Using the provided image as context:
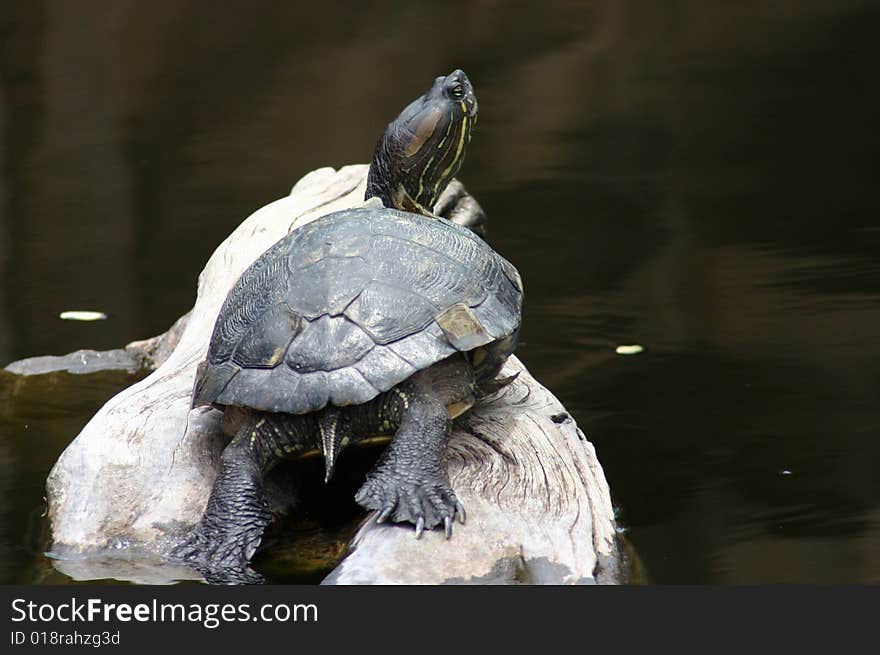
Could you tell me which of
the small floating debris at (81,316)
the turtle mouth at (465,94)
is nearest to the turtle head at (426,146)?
the turtle mouth at (465,94)

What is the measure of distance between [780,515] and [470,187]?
3.62m

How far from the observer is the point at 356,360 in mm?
2855

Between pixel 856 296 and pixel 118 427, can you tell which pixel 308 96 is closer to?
pixel 856 296

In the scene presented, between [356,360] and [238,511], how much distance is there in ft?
1.41

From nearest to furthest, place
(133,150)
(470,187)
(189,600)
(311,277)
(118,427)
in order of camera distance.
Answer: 1. (189,600)
2. (311,277)
3. (118,427)
4. (470,187)
5. (133,150)

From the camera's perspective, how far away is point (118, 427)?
328 centimetres

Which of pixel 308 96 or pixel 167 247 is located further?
pixel 308 96

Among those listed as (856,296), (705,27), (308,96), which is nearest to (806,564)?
(856,296)

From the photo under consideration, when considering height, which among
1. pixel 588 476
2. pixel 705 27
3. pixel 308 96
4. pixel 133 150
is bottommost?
pixel 588 476

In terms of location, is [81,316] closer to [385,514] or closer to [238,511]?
[238,511]

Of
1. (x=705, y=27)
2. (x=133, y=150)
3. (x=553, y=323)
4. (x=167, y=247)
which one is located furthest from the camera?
(x=705, y=27)

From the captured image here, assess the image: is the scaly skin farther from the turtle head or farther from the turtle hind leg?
the turtle head

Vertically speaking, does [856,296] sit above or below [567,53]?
below

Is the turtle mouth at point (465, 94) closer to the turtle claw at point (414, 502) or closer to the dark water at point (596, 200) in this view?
the dark water at point (596, 200)
